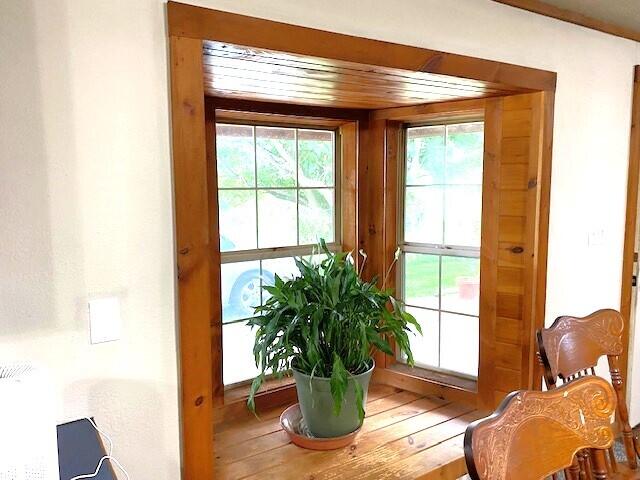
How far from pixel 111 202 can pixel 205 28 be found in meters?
0.48

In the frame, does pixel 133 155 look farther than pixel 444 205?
No

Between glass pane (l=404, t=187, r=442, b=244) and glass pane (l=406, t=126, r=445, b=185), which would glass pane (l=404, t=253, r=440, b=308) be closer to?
glass pane (l=404, t=187, r=442, b=244)

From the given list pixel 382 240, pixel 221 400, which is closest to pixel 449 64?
pixel 382 240

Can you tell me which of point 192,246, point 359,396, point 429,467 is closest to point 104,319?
point 192,246

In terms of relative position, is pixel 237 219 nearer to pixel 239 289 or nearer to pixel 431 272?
pixel 239 289

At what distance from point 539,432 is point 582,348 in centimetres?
74

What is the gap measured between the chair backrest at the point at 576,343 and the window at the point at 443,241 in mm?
824

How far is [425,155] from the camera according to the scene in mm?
2756

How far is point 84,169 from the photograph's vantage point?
1.23 m

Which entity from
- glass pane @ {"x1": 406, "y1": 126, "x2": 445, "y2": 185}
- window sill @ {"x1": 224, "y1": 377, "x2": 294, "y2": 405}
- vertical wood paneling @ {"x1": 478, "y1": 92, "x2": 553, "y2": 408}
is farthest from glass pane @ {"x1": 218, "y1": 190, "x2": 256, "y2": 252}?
vertical wood paneling @ {"x1": 478, "y1": 92, "x2": 553, "y2": 408}

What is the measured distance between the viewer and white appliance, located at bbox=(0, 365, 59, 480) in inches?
32.9

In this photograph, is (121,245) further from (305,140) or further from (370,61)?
(305,140)

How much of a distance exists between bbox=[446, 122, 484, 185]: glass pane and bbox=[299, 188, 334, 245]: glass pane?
61cm

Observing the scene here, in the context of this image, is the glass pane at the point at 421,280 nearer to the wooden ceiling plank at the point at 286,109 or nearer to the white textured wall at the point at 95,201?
the wooden ceiling plank at the point at 286,109
